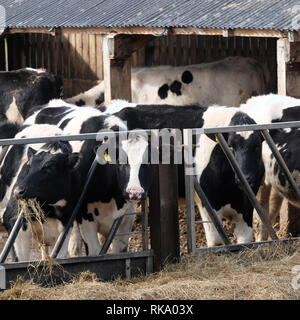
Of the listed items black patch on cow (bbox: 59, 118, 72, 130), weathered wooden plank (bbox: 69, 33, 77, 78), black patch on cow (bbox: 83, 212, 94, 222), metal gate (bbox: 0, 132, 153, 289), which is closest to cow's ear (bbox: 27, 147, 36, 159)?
metal gate (bbox: 0, 132, 153, 289)

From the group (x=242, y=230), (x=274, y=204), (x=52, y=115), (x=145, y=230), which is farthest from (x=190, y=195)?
(x=274, y=204)

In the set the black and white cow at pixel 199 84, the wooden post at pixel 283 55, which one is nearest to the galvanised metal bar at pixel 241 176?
the wooden post at pixel 283 55

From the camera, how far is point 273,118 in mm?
12180

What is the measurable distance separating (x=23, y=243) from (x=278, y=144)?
3.29m

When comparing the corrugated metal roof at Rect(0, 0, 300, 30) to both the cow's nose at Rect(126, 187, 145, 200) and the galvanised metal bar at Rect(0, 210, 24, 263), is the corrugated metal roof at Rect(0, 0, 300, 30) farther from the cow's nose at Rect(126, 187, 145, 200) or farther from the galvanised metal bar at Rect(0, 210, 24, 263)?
the galvanised metal bar at Rect(0, 210, 24, 263)

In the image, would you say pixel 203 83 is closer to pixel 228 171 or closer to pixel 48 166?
pixel 228 171

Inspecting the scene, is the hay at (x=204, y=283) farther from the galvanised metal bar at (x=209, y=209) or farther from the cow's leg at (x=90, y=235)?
the cow's leg at (x=90, y=235)

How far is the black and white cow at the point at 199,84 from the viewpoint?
16953 mm

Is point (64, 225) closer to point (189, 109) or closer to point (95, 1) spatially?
point (189, 109)

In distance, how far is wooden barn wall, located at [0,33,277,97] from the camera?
58.1 feet

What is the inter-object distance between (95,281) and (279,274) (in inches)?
61.1

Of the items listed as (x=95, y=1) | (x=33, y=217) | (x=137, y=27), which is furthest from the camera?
(x=95, y=1)

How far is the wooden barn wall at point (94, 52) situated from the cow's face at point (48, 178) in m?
7.75

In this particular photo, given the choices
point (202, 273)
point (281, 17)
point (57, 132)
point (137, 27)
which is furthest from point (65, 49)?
point (202, 273)
